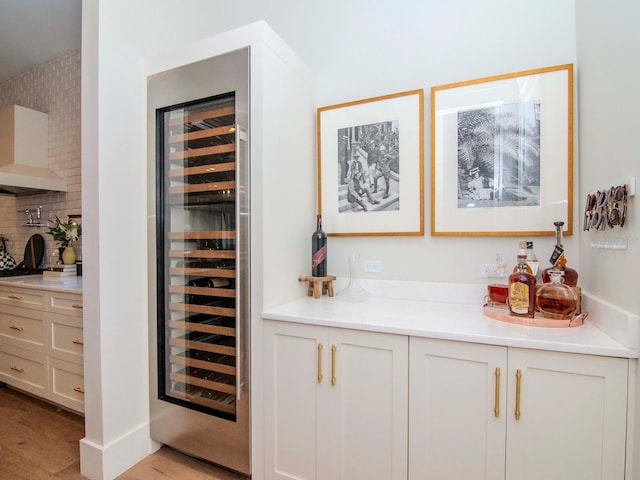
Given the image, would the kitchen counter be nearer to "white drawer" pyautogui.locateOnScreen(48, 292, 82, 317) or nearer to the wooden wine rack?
"white drawer" pyautogui.locateOnScreen(48, 292, 82, 317)

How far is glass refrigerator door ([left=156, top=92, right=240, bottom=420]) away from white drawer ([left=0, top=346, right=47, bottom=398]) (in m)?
1.23

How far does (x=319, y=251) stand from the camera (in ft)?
6.51

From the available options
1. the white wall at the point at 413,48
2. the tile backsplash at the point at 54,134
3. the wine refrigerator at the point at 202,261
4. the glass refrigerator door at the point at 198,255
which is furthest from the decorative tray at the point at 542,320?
the tile backsplash at the point at 54,134

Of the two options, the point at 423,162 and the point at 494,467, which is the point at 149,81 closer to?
the point at 423,162

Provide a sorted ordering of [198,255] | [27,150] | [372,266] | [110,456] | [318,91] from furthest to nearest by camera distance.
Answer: [27,150]
[318,91]
[372,266]
[198,255]
[110,456]

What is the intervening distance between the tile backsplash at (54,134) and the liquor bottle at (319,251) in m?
2.51

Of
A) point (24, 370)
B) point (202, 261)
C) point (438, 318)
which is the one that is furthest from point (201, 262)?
point (24, 370)

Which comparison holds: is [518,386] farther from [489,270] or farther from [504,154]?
[504,154]

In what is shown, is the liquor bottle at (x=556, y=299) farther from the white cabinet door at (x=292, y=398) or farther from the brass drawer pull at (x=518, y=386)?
the white cabinet door at (x=292, y=398)

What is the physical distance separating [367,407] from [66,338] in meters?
2.14

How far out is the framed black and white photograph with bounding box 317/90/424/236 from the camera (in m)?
1.92

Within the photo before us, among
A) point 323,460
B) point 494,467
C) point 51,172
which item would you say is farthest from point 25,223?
point 494,467

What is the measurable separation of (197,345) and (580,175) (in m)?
2.22

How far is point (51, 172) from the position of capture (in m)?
3.25
